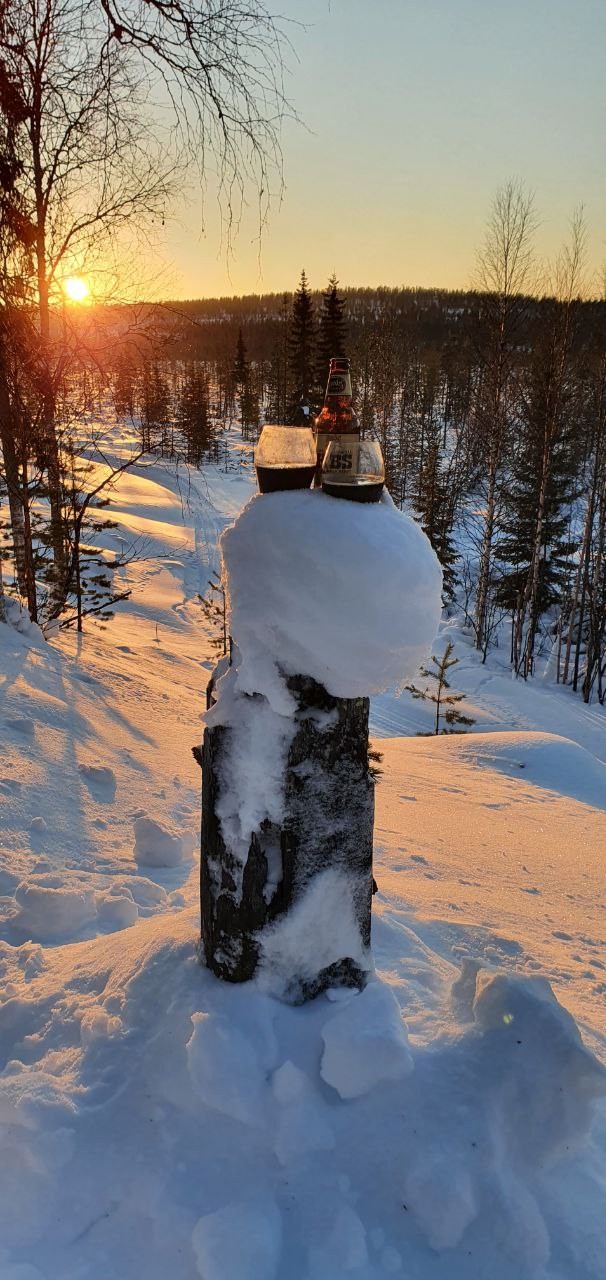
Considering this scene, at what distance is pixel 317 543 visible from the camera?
1.61m

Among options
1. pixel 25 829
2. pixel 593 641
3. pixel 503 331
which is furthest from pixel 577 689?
pixel 25 829

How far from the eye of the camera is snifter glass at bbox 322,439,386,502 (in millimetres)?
1742

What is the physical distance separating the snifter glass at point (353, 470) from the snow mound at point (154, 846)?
237 centimetres

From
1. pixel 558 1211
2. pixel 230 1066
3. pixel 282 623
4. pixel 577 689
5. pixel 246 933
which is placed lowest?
pixel 577 689

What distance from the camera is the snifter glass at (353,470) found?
1.74m

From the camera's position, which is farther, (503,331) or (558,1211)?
(503,331)

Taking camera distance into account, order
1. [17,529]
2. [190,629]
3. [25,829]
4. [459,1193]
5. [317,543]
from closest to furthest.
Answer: [459,1193] → [317,543] → [25,829] → [17,529] → [190,629]

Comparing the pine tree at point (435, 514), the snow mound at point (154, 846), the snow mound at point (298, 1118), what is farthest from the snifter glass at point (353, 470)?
the pine tree at point (435, 514)

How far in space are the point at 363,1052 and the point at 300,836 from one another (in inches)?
21.4

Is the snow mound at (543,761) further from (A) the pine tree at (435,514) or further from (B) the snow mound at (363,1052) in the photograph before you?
(A) the pine tree at (435,514)

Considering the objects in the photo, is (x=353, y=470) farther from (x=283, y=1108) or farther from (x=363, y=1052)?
(x=283, y=1108)

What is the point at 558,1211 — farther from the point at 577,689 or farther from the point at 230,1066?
the point at 577,689

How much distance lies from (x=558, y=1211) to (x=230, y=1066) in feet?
2.65

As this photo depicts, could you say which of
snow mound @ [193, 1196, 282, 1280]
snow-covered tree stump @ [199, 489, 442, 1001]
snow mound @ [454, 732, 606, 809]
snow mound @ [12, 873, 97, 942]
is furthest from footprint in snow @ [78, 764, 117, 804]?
snow mound @ [454, 732, 606, 809]
